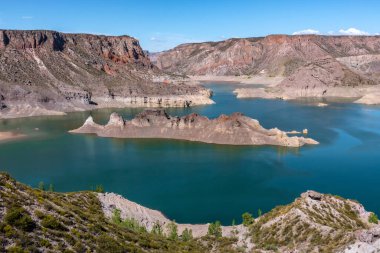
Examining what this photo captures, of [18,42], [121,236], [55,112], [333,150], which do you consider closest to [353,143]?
[333,150]

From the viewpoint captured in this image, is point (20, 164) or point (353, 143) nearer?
point (20, 164)

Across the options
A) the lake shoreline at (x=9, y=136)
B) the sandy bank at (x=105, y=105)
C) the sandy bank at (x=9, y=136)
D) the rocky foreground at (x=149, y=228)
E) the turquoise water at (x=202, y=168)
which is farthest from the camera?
the sandy bank at (x=105, y=105)

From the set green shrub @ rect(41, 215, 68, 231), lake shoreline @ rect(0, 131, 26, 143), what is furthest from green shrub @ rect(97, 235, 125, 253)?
lake shoreline @ rect(0, 131, 26, 143)

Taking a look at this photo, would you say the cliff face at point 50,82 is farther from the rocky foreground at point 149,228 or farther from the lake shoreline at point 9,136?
the rocky foreground at point 149,228

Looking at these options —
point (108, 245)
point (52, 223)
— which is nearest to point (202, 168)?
point (108, 245)

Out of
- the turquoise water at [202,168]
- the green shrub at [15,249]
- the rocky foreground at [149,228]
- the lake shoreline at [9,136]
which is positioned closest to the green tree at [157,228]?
the rocky foreground at [149,228]

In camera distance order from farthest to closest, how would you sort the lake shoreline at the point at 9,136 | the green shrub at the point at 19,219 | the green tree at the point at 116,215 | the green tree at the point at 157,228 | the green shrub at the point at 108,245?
the lake shoreline at the point at 9,136
the green tree at the point at 157,228
the green tree at the point at 116,215
the green shrub at the point at 108,245
the green shrub at the point at 19,219

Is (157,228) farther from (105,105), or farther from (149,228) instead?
(105,105)

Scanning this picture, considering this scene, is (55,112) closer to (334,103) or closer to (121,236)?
(334,103)
